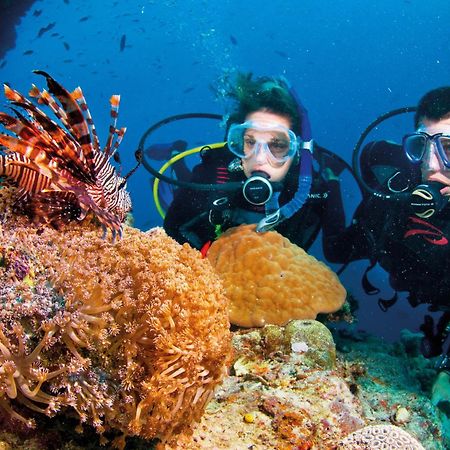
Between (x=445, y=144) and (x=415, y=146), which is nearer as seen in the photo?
(x=445, y=144)

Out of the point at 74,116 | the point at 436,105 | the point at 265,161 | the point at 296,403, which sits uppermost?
the point at 436,105

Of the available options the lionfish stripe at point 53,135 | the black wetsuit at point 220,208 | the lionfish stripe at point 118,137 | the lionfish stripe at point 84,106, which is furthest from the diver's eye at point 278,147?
the lionfish stripe at point 53,135

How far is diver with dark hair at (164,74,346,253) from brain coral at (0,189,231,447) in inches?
126

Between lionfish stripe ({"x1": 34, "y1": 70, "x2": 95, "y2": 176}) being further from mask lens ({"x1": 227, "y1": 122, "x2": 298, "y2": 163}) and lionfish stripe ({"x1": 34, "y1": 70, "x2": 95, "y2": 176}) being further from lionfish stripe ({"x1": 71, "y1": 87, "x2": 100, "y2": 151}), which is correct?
mask lens ({"x1": 227, "y1": 122, "x2": 298, "y2": 163})

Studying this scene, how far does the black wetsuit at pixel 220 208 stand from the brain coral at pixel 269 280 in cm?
66

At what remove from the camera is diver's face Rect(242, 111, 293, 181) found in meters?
5.48

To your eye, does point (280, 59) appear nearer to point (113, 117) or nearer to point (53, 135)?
point (113, 117)

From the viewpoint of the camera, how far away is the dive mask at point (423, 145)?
4.71 m

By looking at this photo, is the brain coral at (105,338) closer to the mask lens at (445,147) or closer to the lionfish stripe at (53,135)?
the lionfish stripe at (53,135)

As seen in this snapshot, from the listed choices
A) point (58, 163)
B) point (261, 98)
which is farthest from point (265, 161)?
point (58, 163)

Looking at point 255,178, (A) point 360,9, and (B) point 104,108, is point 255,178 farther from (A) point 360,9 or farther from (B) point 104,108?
(A) point 360,9

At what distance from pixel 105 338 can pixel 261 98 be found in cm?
475

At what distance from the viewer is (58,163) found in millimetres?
2324

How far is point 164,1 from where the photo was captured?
53.9m
